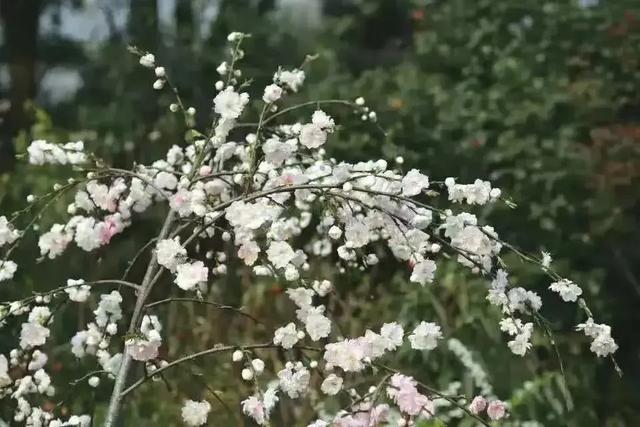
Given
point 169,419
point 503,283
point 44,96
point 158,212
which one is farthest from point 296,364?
point 44,96

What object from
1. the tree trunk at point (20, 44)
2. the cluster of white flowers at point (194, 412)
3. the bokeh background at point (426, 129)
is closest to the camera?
the cluster of white flowers at point (194, 412)

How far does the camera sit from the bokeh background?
3.29 m

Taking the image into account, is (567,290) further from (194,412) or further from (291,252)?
(194,412)

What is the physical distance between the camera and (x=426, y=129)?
177 inches

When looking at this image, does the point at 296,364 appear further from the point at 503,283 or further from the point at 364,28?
the point at 364,28

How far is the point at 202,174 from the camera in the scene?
5.98 feet

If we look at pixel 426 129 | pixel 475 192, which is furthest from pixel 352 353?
pixel 426 129

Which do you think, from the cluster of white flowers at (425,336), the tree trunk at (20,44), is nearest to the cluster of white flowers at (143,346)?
the cluster of white flowers at (425,336)

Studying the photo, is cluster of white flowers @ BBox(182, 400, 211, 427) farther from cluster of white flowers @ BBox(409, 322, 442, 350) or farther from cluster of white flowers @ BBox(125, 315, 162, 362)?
cluster of white flowers @ BBox(409, 322, 442, 350)

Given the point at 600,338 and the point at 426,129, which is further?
the point at 426,129

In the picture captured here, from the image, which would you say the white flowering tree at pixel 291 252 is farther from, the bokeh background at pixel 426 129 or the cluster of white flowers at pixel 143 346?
the bokeh background at pixel 426 129

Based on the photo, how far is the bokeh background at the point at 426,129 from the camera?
10.8 ft

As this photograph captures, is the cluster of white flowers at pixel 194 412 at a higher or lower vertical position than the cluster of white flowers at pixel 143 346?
lower

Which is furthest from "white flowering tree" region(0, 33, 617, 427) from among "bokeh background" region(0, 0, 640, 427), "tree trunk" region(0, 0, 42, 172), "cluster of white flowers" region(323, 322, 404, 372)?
"tree trunk" region(0, 0, 42, 172)
